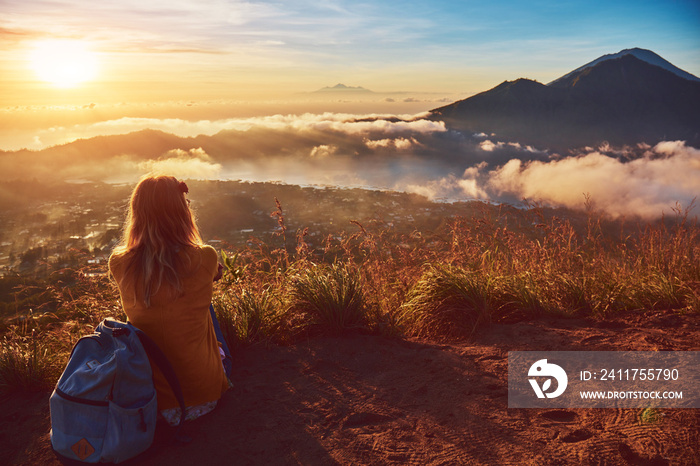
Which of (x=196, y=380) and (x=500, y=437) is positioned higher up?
(x=196, y=380)

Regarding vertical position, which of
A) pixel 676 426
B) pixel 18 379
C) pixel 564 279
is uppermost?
pixel 564 279

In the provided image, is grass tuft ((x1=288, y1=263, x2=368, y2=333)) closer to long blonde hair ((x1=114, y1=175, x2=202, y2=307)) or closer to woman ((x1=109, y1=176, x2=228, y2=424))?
woman ((x1=109, y1=176, x2=228, y2=424))

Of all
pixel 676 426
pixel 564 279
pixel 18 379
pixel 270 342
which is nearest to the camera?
pixel 676 426

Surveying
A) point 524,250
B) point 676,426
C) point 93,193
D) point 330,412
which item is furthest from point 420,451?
point 93,193

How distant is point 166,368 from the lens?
99.3 inches

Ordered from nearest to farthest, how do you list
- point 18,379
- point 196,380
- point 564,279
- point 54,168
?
point 196,380, point 18,379, point 564,279, point 54,168

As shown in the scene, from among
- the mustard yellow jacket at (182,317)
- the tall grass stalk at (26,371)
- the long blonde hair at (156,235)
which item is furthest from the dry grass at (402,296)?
the long blonde hair at (156,235)

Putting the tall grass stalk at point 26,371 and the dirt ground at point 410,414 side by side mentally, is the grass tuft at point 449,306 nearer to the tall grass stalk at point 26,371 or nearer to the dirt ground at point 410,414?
the dirt ground at point 410,414

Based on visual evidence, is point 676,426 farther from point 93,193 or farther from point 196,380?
point 93,193

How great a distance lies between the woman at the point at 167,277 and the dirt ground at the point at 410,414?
582mm

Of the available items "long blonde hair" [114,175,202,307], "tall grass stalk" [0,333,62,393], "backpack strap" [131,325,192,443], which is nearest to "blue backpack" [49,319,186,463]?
"backpack strap" [131,325,192,443]

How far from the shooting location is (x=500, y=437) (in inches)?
98.3

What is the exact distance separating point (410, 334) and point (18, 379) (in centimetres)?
380

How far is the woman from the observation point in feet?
8.25
